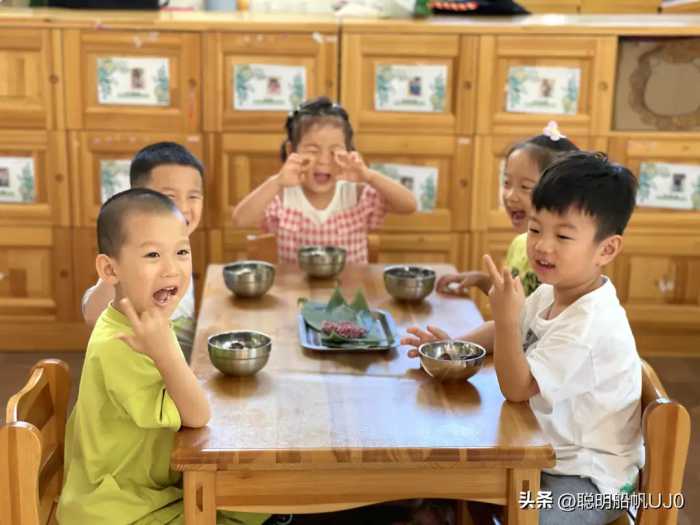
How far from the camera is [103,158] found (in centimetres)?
409

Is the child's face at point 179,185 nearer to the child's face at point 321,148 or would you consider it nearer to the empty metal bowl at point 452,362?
the child's face at point 321,148

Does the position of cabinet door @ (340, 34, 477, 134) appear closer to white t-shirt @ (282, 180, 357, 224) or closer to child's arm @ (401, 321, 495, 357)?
white t-shirt @ (282, 180, 357, 224)

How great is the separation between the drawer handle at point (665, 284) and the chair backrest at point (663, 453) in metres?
2.57

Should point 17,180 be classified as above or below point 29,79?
below

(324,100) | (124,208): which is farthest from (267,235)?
(124,208)

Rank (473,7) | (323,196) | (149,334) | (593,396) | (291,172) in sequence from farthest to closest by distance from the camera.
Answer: (473,7), (323,196), (291,172), (593,396), (149,334)

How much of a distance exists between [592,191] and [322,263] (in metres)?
1.00

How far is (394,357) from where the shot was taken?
6.92ft

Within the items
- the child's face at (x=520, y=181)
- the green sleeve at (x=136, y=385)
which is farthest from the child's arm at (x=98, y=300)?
the child's face at (x=520, y=181)

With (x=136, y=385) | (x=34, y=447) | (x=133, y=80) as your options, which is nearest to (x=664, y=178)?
(x=133, y=80)

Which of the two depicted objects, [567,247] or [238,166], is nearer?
[567,247]

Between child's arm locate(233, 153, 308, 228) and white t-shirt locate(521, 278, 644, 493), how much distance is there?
1236 millimetres

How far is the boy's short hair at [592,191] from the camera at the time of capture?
1.98 metres

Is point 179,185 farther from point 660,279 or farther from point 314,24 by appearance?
point 660,279
